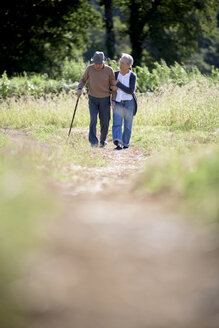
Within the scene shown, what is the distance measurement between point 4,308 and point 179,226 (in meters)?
1.29

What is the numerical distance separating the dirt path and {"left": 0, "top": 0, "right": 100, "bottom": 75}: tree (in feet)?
85.2

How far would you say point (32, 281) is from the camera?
2537 mm

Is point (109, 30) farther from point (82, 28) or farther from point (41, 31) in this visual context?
point (41, 31)

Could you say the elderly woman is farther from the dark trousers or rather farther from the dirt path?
the dirt path

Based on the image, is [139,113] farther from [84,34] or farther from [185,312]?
[84,34]

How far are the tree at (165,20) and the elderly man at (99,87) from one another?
20608 mm

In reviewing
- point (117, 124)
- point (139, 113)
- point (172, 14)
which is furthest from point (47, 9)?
point (117, 124)

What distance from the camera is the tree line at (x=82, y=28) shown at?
92.1 feet

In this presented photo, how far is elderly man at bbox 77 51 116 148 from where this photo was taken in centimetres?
863

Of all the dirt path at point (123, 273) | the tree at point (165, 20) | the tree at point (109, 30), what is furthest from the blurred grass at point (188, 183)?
the tree at point (165, 20)

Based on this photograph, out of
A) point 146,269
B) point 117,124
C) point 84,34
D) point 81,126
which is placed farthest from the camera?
point 84,34

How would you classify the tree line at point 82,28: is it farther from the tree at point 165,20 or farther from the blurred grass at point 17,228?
the blurred grass at point 17,228

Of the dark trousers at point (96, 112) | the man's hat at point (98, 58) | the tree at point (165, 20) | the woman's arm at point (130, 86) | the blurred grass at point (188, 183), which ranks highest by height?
the tree at point (165, 20)

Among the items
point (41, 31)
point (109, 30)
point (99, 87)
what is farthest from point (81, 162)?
point (41, 31)
